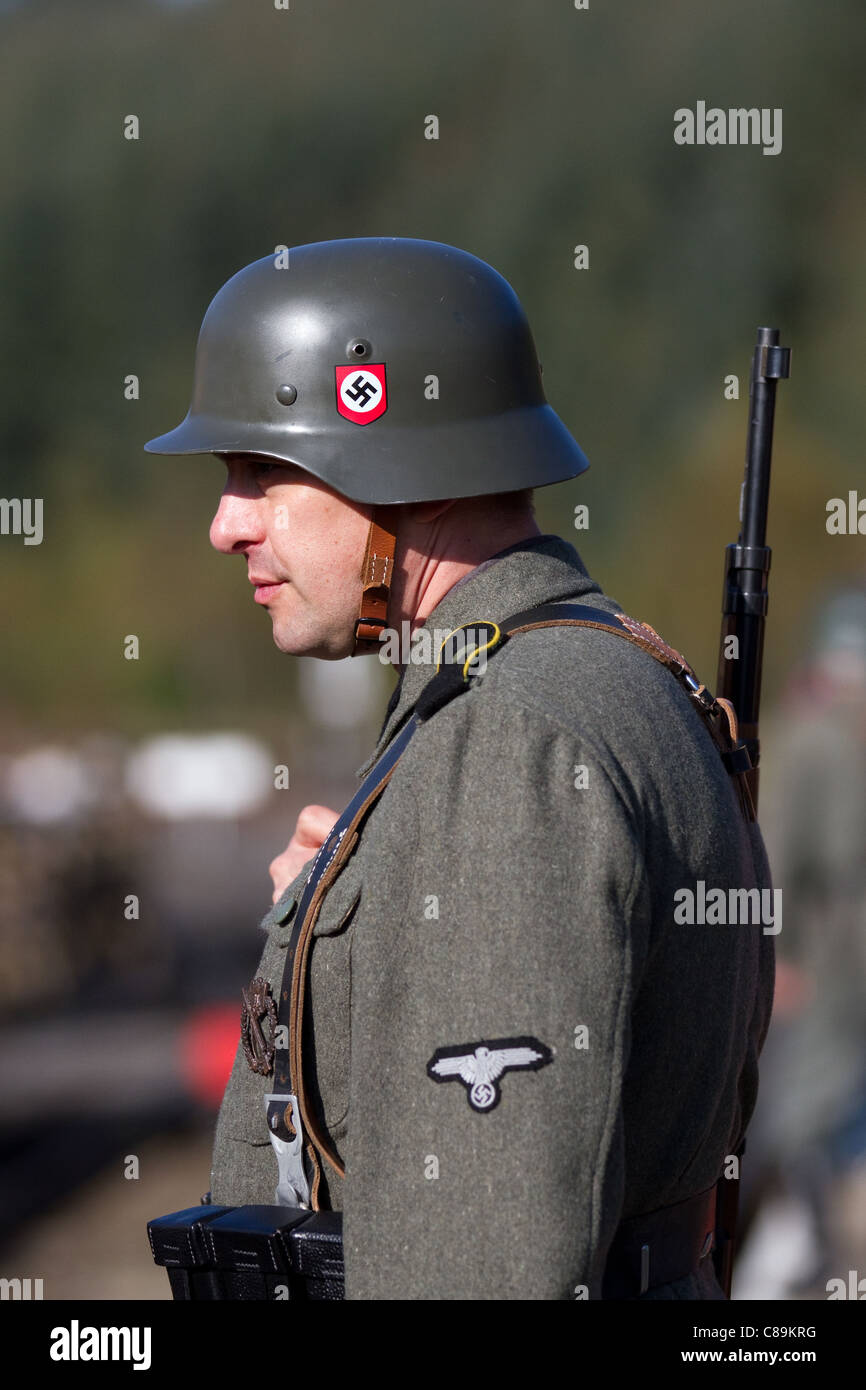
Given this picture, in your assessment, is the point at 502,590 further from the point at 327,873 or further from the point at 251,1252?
the point at 251,1252

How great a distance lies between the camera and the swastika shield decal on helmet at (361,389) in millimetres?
2662

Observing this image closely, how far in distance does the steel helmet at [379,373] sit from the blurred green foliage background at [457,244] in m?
31.9

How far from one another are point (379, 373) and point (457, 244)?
75.4 meters

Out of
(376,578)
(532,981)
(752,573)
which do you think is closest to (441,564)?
(376,578)

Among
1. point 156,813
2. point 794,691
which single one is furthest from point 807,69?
point 794,691

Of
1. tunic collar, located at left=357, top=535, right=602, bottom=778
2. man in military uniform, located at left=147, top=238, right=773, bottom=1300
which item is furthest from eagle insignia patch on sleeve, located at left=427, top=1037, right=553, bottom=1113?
tunic collar, located at left=357, top=535, right=602, bottom=778

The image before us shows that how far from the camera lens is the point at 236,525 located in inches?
104

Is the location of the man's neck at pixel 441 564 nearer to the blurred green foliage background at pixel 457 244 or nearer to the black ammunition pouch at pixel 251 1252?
the black ammunition pouch at pixel 251 1252

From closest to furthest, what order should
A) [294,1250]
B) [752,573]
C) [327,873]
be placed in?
1. [294,1250]
2. [327,873]
3. [752,573]

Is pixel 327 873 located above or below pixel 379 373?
below

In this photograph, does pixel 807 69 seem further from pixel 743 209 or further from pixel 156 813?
pixel 156 813

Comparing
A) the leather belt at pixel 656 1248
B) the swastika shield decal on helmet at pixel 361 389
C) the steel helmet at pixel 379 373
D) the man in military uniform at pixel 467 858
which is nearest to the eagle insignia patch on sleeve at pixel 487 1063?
the man in military uniform at pixel 467 858

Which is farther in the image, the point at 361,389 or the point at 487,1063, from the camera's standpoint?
the point at 361,389

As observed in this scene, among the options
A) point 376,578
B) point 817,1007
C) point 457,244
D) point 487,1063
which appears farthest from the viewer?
point 457,244
